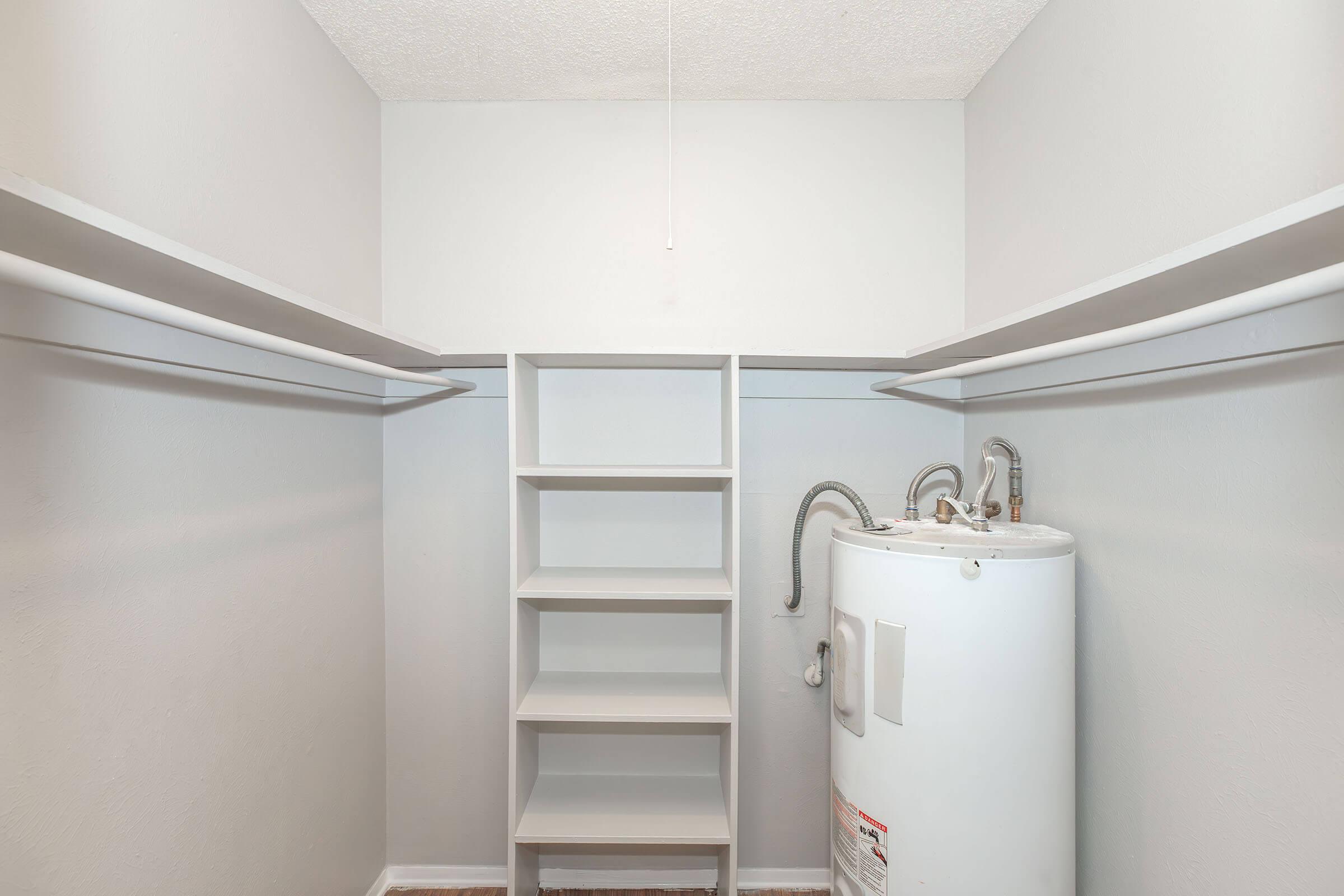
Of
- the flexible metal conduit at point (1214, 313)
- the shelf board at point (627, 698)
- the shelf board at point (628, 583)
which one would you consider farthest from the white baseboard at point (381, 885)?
the flexible metal conduit at point (1214, 313)

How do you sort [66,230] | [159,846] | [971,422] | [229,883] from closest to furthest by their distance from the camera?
[66,230] < [159,846] < [229,883] < [971,422]

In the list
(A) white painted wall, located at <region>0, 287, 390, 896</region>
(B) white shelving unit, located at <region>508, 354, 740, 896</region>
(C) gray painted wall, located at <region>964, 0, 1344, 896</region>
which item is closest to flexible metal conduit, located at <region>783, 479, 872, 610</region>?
(B) white shelving unit, located at <region>508, 354, 740, 896</region>

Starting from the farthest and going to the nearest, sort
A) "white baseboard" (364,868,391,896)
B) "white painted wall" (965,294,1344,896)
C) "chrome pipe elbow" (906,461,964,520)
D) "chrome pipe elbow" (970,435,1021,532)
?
"white baseboard" (364,868,391,896), "chrome pipe elbow" (906,461,964,520), "chrome pipe elbow" (970,435,1021,532), "white painted wall" (965,294,1344,896)

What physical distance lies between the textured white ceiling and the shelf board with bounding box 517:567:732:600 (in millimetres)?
1514

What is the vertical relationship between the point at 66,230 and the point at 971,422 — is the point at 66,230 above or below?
above

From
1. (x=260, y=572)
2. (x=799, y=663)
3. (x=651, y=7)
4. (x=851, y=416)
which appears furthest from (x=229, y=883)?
(x=651, y=7)

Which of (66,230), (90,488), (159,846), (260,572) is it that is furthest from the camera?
(260,572)

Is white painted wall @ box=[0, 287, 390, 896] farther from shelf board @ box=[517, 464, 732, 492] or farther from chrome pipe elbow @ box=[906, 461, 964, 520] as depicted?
chrome pipe elbow @ box=[906, 461, 964, 520]

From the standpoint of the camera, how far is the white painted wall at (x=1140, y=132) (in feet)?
2.97

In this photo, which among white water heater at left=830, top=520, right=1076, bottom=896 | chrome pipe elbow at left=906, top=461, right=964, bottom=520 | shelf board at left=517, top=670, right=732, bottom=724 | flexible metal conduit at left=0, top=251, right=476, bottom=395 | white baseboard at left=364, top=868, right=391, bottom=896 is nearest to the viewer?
flexible metal conduit at left=0, top=251, right=476, bottom=395

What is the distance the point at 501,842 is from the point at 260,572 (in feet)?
4.12

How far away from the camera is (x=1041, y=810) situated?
45.7 inches

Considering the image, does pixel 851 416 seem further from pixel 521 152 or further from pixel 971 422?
pixel 521 152

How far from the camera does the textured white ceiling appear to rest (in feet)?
5.09
